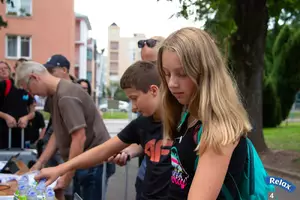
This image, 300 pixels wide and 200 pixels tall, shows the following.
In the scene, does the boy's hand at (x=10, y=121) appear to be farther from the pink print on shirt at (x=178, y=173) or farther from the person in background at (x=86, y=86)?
the pink print on shirt at (x=178, y=173)

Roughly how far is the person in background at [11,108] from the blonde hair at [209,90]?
14.3 ft

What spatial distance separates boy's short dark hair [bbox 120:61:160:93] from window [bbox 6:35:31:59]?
105 feet

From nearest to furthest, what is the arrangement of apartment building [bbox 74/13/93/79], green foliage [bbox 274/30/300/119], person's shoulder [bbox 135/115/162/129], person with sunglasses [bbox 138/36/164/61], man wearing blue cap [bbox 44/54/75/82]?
person's shoulder [bbox 135/115/162/129] → person with sunglasses [bbox 138/36/164/61] → man wearing blue cap [bbox 44/54/75/82] → green foliage [bbox 274/30/300/119] → apartment building [bbox 74/13/93/79]

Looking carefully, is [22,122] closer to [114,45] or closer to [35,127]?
[35,127]

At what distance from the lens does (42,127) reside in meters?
6.47

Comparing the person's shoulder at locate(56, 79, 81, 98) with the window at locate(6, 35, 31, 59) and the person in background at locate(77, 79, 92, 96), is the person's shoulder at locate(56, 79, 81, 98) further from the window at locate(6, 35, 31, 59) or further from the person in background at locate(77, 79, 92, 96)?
the window at locate(6, 35, 31, 59)

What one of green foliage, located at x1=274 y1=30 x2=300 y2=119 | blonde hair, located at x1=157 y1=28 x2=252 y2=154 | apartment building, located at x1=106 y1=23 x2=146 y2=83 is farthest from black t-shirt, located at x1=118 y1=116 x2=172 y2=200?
apartment building, located at x1=106 y1=23 x2=146 y2=83

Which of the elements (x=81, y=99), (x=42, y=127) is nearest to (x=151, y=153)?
(x=81, y=99)

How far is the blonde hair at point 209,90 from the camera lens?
1283 millimetres

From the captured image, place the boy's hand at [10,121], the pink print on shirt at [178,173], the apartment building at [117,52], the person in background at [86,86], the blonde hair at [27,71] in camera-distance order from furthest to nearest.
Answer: the apartment building at [117,52] → the person in background at [86,86] → the boy's hand at [10,121] → the blonde hair at [27,71] → the pink print on shirt at [178,173]

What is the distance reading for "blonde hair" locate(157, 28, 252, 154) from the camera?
1.28 metres

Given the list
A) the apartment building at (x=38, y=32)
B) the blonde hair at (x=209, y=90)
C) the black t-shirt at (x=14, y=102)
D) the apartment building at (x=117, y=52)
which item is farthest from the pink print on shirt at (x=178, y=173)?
the apartment building at (x=117, y=52)

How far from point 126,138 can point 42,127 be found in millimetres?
4591

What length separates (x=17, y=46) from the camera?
32812mm
